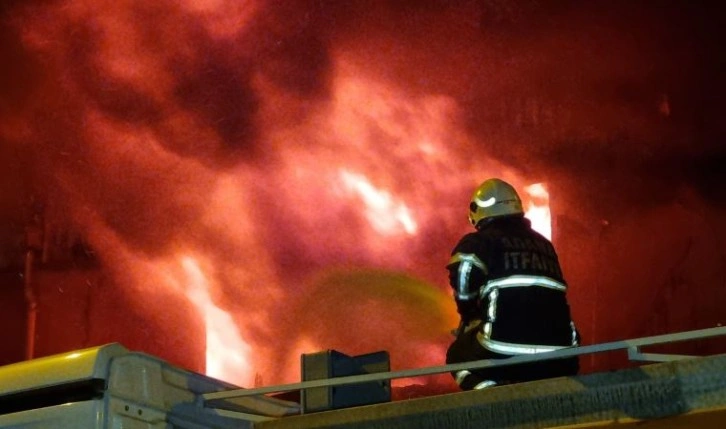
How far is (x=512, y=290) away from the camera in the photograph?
4.92 m

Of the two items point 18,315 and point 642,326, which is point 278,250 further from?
point 642,326

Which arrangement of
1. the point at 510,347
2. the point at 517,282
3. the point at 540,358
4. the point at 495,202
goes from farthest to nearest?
the point at 495,202, the point at 517,282, the point at 510,347, the point at 540,358

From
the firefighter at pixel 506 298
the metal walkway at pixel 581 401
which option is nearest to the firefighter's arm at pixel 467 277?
the firefighter at pixel 506 298

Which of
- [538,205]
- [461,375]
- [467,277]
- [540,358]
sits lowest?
[540,358]

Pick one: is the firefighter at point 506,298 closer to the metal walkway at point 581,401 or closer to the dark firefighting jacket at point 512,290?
the dark firefighting jacket at point 512,290

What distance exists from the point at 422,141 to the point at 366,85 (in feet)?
5.84

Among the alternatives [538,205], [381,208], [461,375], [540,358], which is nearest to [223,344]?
[381,208]

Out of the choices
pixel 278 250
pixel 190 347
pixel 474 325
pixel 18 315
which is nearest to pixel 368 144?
pixel 278 250

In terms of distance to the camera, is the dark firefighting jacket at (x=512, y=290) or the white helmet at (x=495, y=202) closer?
the dark firefighting jacket at (x=512, y=290)

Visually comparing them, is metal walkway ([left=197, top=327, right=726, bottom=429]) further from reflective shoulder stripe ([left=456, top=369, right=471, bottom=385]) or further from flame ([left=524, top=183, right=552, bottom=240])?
flame ([left=524, top=183, right=552, bottom=240])

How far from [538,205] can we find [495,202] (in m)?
17.0

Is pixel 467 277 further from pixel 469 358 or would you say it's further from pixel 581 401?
pixel 581 401

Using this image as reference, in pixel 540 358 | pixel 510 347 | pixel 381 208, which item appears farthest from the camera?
pixel 381 208

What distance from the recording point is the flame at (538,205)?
854 inches
